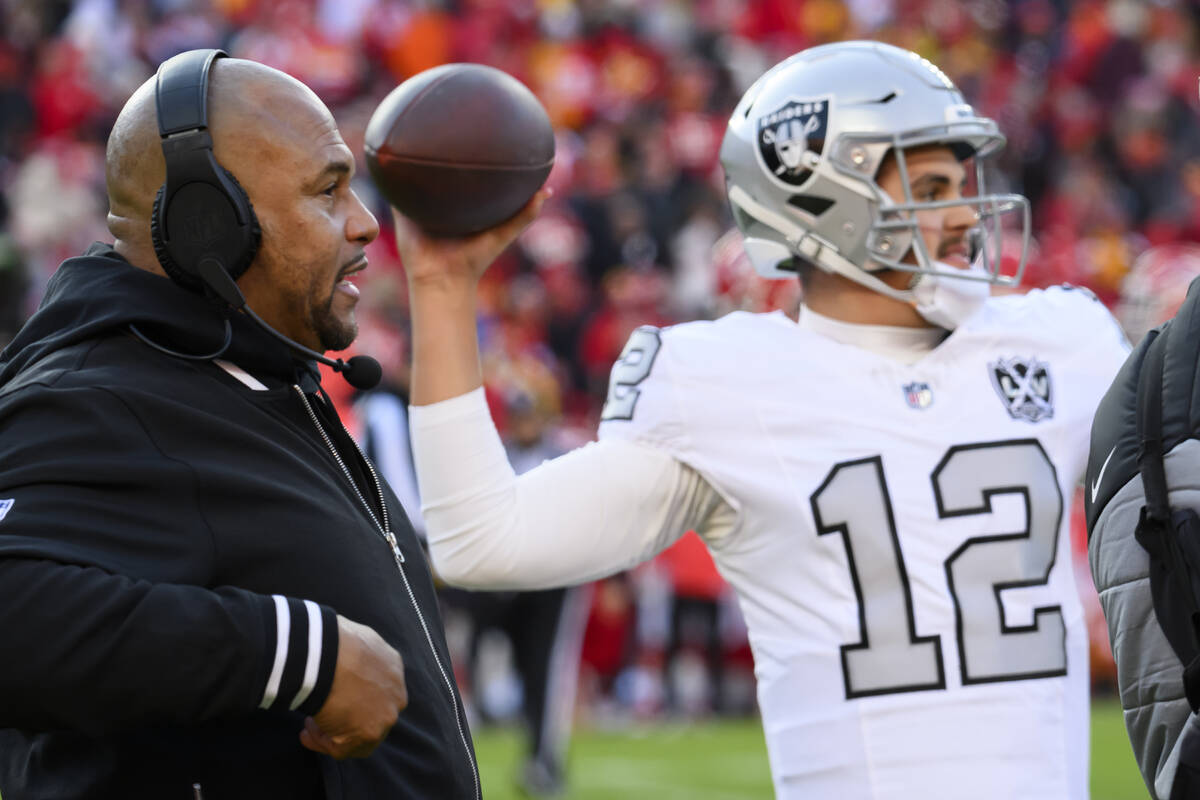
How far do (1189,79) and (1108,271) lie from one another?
11.7 feet

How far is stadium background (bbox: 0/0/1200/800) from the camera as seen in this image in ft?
27.4

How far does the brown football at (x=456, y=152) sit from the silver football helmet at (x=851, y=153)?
1.23 ft

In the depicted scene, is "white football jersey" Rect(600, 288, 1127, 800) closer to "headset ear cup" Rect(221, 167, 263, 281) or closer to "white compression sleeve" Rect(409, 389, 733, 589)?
"white compression sleeve" Rect(409, 389, 733, 589)

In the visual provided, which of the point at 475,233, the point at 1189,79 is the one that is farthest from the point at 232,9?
the point at 475,233

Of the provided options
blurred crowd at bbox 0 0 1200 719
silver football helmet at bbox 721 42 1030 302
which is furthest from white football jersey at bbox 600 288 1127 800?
blurred crowd at bbox 0 0 1200 719

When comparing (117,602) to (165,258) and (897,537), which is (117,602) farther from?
(897,537)

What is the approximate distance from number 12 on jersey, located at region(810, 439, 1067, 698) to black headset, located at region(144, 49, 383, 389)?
940 mm

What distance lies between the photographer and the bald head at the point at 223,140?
198 cm

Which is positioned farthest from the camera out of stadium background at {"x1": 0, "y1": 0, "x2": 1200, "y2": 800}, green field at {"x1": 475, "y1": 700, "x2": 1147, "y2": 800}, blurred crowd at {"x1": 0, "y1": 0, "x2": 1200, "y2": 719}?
blurred crowd at {"x1": 0, "y1": 0, "x2": 1200, "y2": 719}

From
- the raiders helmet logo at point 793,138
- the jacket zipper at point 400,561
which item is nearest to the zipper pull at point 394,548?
the jacket zipper at point 400,561

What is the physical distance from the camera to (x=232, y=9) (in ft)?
36.1

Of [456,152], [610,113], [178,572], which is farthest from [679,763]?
[610,113]

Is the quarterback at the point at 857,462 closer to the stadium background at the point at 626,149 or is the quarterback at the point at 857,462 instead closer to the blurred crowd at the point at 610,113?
the stadium background at the point at 626,149

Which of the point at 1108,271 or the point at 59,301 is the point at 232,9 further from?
the point at 59,301
